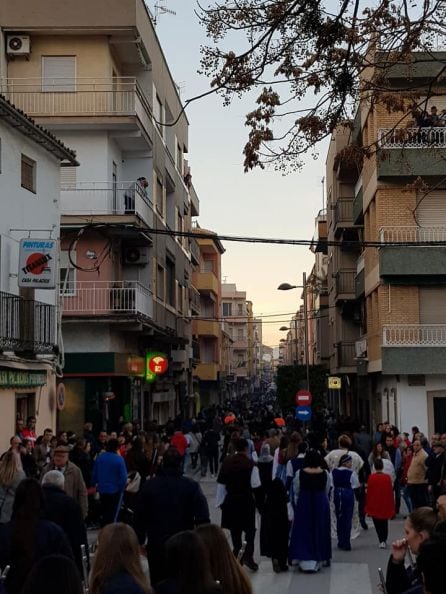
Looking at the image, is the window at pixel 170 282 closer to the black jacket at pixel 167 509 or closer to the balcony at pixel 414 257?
the balcony at pixel 414 257

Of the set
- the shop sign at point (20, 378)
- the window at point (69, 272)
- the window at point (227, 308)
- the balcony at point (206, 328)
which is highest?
the window at point (227, 308)

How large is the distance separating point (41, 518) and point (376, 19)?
5.63m

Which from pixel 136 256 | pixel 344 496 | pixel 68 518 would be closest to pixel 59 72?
pixel 136 256

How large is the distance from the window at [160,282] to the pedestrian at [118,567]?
110 ft

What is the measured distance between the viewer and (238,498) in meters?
14.0

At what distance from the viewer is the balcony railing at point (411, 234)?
34062 millimetres

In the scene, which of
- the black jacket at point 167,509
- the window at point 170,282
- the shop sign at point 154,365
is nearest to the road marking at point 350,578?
the black jacket at point 167,509

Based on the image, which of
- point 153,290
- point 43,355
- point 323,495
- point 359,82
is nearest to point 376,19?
point 359,82

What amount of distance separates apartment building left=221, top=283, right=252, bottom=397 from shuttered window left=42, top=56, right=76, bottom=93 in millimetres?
103325

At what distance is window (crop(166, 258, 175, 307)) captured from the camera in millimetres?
44375

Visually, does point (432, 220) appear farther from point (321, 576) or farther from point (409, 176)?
point (321, 576)

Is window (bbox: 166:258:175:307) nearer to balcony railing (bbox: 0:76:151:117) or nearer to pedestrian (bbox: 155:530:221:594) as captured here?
balcony railing (bbox: 0:76:151:117)

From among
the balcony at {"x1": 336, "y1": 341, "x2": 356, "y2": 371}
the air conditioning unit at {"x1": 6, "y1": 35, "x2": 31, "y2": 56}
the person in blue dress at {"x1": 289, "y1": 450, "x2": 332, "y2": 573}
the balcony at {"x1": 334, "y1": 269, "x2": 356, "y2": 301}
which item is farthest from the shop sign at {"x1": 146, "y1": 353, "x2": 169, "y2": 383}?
the person in blue dress at {"x1": 289, "y1": 450, "x2": 332, "y2": 573}

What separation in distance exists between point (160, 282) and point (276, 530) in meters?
27.2
